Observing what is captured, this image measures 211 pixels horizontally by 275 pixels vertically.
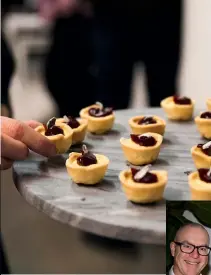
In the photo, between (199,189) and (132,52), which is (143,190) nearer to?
(199,189)

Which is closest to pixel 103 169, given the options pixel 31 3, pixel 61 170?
pixel 61 170

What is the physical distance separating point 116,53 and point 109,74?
0.23 feet

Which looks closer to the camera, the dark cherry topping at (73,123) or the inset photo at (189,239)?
the inset photo at (189,239)

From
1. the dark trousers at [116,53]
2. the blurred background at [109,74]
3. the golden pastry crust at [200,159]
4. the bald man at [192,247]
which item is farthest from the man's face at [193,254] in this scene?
the dark trousers at [116,53]

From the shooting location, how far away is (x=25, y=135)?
2.72 ft

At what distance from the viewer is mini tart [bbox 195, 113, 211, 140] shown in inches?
38.0

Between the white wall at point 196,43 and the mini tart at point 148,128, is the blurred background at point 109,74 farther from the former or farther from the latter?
the mini tart at point 148,128

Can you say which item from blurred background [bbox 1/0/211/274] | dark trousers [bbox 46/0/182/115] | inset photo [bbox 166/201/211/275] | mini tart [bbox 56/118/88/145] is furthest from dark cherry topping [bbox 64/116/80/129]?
dark trousers [bbox 46/0/182/115]

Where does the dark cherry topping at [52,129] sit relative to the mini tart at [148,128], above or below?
above

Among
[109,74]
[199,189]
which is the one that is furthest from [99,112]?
[109,74]

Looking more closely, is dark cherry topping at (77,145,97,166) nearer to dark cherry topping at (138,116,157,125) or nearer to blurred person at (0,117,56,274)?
blurred person at (0,117,56,274)

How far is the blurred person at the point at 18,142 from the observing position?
801 mm

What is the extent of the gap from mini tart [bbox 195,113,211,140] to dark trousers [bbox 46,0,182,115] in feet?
2.74

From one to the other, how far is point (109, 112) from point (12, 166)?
0.24 m
